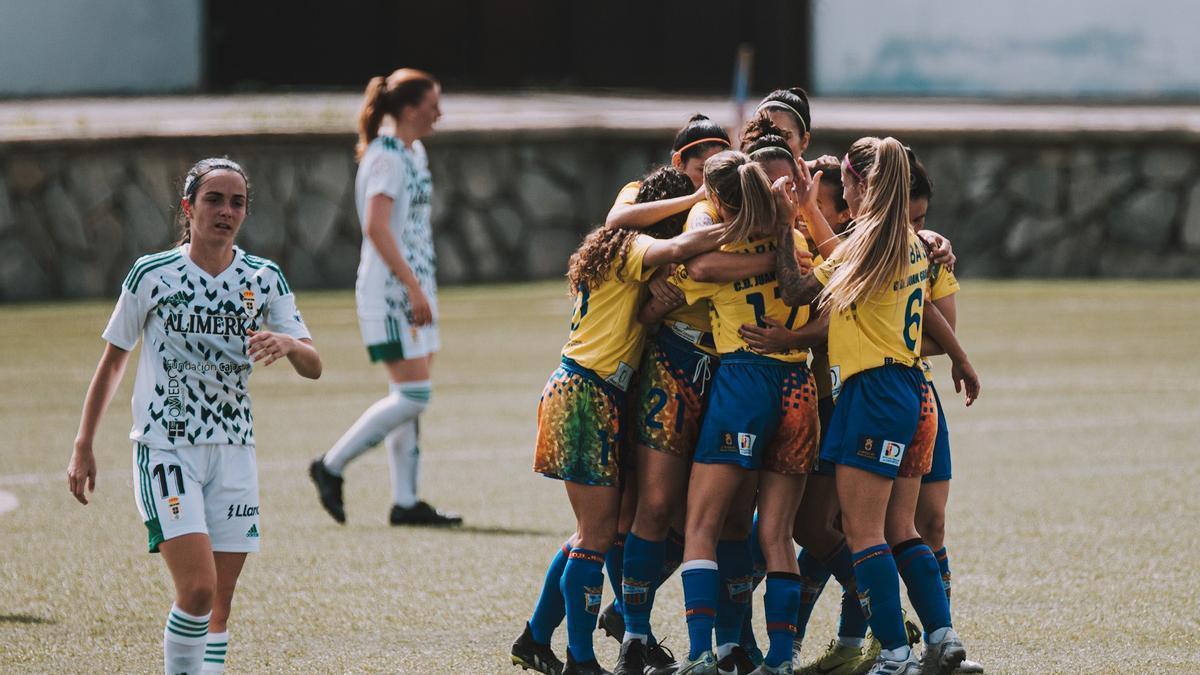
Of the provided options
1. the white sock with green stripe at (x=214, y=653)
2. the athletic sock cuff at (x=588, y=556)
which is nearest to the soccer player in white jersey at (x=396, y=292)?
the athletic sock cuff at (x=588, y=556)

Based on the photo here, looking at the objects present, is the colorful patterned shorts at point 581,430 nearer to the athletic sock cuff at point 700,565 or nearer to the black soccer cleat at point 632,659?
the athletic sock cuff at point 700,565

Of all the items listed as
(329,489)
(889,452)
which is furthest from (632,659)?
(329,489)

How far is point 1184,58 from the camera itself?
2316 centimetres

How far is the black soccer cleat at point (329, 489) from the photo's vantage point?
8.27m

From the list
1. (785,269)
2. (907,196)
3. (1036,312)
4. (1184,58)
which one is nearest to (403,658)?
(785,269)

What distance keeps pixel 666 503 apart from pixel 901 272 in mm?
1058

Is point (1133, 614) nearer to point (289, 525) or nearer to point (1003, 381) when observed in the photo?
point (289, 525)

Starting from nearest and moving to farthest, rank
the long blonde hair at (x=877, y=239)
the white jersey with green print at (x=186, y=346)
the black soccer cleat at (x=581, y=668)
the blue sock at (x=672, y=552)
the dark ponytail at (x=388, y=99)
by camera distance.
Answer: the white jersey with green print at (x=186, y=346) < the long blonde hair at (x=877, y=239) < the black soccer cleat at (x=581, y=668) < the blue sock at (x=672, y=552) < the dark ponytail at (x=388, y=99)

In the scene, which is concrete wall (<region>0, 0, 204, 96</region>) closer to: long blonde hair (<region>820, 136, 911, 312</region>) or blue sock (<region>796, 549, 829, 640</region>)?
blue sock (<region>796, 549, 829, 640</region>)

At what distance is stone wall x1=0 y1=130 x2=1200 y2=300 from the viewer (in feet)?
63.3

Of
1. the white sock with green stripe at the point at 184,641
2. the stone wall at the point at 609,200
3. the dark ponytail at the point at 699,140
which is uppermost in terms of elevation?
the dark ponytail at the point at 699,140

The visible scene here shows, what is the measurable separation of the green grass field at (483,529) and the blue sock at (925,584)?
38 centimetres

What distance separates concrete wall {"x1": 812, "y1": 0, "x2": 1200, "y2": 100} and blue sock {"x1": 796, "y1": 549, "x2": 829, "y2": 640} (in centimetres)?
1872

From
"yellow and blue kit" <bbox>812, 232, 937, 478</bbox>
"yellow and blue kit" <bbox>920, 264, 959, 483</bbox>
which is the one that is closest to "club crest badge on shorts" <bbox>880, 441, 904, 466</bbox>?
"yellow and blue kit" <bbox>812, 232, 937, 478</bbox>
